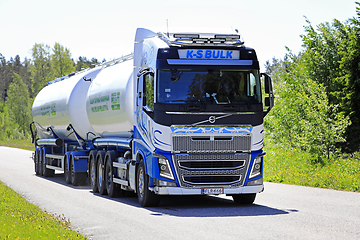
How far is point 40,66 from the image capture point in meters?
96.2

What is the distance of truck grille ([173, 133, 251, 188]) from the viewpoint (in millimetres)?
11727

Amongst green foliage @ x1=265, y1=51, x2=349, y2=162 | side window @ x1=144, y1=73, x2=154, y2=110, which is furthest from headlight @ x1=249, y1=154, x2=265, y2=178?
green foliage @ x1=265, y1=51, x2=349, y2=162

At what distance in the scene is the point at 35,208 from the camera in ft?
40.9

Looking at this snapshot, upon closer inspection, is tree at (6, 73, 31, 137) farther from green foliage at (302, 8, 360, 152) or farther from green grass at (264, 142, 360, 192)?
green grass at (264, 142, 360, 192)

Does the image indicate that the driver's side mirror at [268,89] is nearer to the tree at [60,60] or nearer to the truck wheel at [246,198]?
the truck wheel at [246,198]

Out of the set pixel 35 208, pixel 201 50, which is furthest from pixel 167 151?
pixel 35 208

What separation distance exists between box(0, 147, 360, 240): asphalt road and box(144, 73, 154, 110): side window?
8.04 ft

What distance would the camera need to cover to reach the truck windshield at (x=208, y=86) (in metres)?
11.7

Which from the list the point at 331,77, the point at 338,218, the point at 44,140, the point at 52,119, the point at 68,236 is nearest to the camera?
the point at 68,236

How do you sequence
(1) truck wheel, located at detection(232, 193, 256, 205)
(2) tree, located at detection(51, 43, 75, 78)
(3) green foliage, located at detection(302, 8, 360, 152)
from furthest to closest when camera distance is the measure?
1. (2) tree, located at detection(51, 43, 75, 78)
2. (3) green foliage, located at detection(302, 8, 360, 152)
3. (1) truck wheel, located at detection(232, 193, 256, 205)

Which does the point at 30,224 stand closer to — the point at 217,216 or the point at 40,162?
the point at 217,216

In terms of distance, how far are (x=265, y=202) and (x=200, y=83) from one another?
11.8ft

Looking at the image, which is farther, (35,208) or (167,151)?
(35,208)

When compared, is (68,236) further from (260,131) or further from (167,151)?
(260,131)
